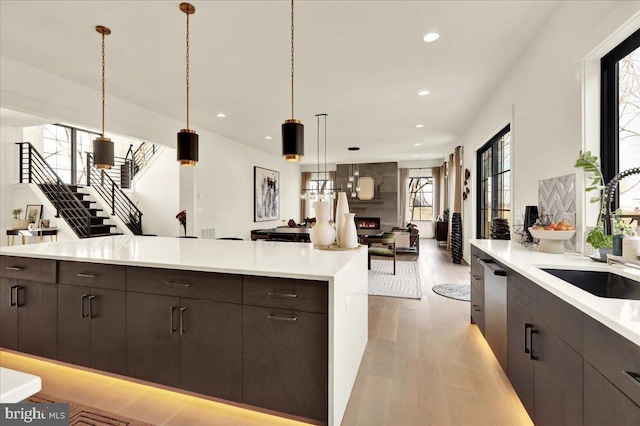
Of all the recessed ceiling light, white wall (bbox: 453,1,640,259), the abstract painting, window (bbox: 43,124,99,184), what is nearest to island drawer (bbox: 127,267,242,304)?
white wall (bbox: 453,1,640,259)

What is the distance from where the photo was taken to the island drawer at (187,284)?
1.74 meters

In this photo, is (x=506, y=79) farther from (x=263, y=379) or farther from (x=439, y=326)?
(x=263, y=379)

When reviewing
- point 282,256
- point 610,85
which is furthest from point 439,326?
point 610,85

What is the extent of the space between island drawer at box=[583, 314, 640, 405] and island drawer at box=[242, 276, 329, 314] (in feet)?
3.39

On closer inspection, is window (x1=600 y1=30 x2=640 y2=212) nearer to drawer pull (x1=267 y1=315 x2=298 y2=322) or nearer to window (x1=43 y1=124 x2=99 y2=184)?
drawer pull (x1=267 y1=315 x2=298 y2=322)

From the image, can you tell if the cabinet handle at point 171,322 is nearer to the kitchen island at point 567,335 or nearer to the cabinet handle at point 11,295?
the cabinet handle at point 11,295

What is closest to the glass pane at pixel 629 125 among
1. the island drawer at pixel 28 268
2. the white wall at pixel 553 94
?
the white wall at pixel 553 94

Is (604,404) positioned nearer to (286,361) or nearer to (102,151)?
(286,361)

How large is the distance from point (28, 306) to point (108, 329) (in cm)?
81

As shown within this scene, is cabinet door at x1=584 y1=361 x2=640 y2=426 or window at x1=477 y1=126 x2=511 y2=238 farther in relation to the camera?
window at x1=477 y1=126 x2=511 y2=238

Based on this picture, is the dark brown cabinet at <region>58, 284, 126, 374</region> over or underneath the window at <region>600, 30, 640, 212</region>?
underneath

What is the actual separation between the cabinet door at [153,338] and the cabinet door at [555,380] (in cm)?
194

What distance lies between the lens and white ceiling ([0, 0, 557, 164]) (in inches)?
99.2

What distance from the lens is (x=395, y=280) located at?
4941mm
